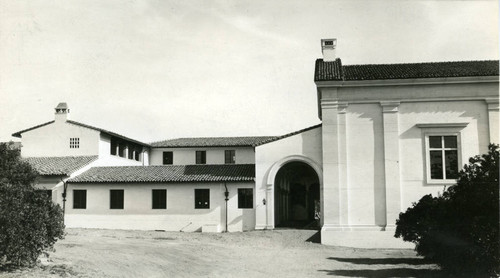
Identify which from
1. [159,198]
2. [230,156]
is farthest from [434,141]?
[230,156]

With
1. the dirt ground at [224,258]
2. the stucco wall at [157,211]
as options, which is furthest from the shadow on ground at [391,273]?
the stucco wall at [157,211]

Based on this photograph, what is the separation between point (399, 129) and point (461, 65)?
5.92 meters

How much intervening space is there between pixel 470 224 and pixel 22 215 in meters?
11.1

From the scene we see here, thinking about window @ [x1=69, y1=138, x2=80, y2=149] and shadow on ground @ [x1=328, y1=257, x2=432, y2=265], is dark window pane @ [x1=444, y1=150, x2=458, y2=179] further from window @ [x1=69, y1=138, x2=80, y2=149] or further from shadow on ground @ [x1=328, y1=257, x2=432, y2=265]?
window @ [x1=69, y1=138, x2=80, y2=149]

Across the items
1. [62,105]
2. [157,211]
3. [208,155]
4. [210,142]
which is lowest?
[157,211]

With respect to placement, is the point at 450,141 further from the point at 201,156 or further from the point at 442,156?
the point at 201,156

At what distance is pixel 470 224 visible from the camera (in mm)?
11078

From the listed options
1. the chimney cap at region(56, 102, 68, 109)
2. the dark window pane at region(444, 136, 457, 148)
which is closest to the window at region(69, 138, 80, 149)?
the chimney cap at region(56, 102, 68, 109)

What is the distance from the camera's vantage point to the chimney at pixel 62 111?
106 ft

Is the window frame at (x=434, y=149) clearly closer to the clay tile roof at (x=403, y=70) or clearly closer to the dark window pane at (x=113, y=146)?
the clay tile roof at (x=403, y=70)

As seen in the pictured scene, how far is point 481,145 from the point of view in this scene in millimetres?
20828

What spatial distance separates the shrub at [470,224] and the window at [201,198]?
1622cm

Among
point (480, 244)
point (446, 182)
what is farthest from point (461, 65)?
point (480, 244)

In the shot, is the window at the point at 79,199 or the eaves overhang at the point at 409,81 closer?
the eaves overhang at the point at 409,81
